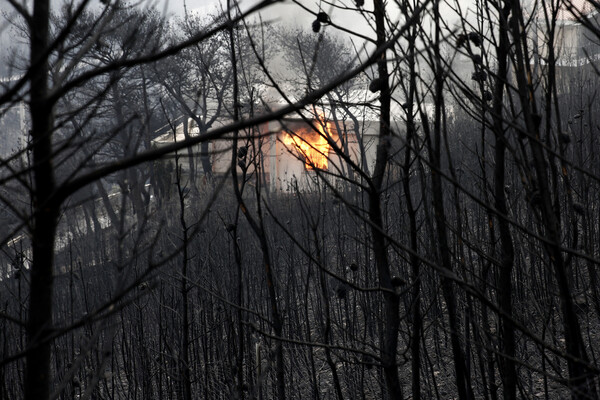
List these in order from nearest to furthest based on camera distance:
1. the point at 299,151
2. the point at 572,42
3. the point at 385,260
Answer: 1. the point at 385,260
2. the point at 299,151
3. the point at 572,42

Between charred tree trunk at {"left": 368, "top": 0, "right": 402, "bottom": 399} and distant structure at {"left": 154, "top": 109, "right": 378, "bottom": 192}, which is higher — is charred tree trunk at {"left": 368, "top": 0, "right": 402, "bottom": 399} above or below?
below

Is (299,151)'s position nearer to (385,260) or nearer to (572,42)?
(385,260)

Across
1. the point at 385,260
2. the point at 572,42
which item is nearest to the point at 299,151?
the point at 385,260

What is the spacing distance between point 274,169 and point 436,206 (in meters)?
17.2

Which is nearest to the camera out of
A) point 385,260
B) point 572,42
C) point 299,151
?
point 385,260

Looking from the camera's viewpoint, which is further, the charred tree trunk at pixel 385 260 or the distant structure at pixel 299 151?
the charred tree trunk at pixel 385 260

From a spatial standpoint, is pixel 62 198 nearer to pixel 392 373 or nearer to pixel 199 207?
pixel 392 373

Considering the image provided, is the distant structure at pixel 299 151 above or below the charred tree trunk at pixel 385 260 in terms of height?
above

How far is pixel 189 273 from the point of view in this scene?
706 cm

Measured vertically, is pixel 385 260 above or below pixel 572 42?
below

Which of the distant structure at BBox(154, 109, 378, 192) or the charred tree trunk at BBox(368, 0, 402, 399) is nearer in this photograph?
the distant structure at BBox(154, 109, 378, 192)

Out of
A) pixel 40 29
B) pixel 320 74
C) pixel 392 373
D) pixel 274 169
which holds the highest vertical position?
pixel 320 74

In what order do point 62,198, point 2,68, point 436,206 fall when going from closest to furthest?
1. point 62,198
2. point 2,68
3. point 436,206

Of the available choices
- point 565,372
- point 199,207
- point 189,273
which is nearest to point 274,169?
point 199,207
